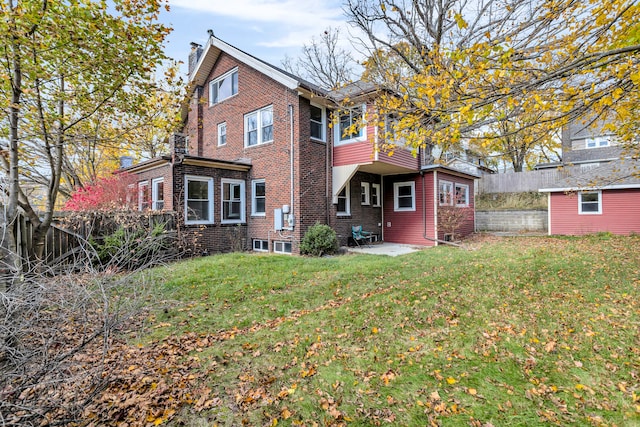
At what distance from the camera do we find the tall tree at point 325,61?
19594 millimetres

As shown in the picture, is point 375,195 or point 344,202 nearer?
point 344,202

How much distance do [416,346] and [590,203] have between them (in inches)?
678

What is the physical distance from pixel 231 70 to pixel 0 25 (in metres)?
10.7

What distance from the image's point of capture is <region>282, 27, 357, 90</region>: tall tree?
1959 cm

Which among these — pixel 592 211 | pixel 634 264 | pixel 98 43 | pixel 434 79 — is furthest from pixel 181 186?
pixel 592 211

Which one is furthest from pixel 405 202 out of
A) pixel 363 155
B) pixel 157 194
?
pixel 157 194

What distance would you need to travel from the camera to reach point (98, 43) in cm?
477

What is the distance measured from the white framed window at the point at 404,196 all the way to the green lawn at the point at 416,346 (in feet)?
23.5

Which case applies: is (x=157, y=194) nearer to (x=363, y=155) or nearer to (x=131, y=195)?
(x=131, y=195)

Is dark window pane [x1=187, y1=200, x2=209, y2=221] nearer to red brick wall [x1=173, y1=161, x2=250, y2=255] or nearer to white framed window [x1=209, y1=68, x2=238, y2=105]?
red brick wall [x1=173, y1=161, x2=250, y2=255]

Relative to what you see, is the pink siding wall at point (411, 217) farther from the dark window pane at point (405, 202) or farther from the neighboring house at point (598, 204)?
the neighboring house at point (598, 204)

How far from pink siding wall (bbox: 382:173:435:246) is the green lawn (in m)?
6.47

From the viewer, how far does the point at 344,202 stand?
1319 centimetres

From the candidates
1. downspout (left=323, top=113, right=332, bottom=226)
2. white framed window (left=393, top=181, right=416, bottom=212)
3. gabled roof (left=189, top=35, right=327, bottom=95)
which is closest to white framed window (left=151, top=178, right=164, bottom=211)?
gabled roof (left=189, top=35, right=327, bottom=95)
